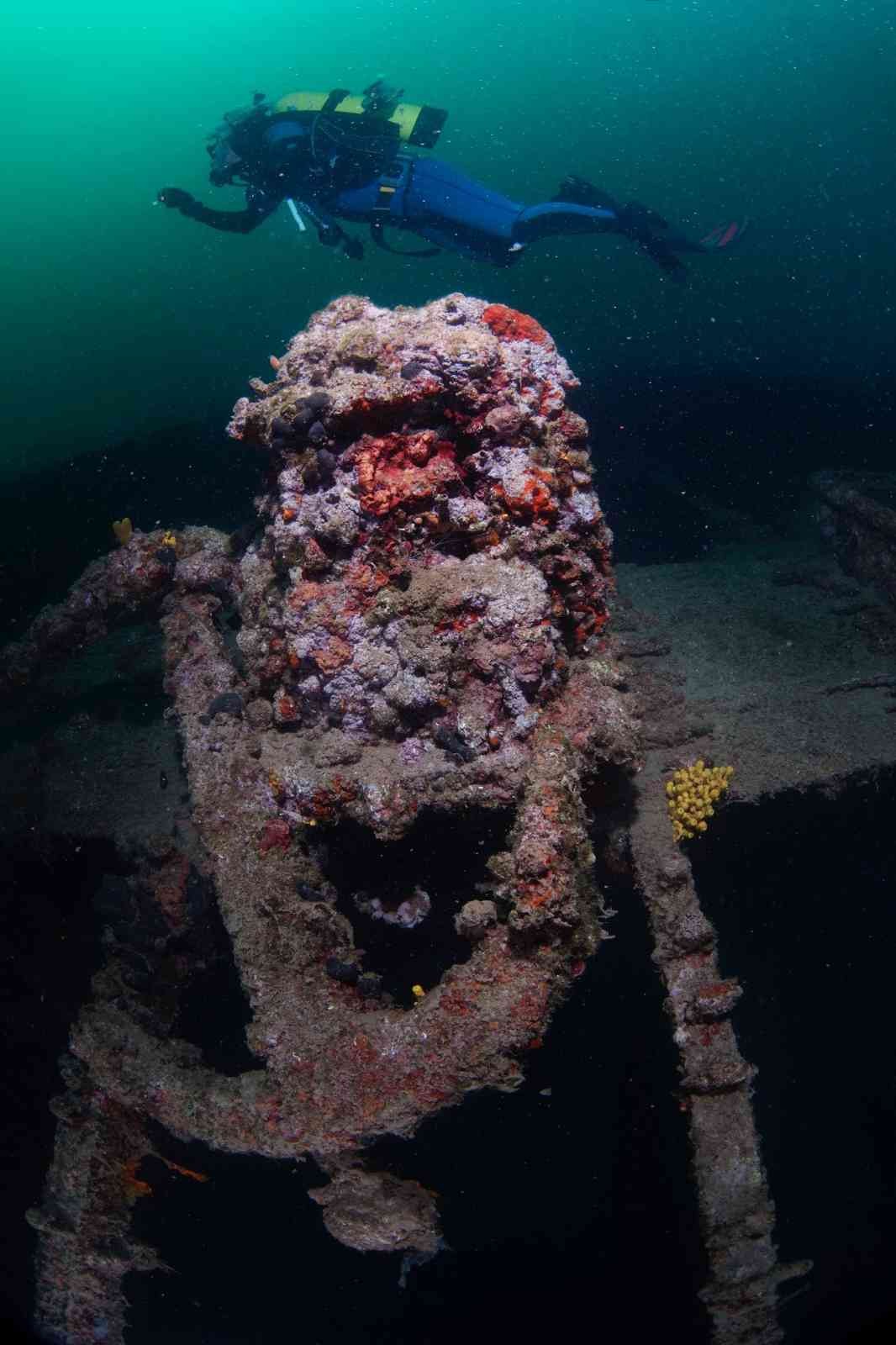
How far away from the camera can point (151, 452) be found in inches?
496

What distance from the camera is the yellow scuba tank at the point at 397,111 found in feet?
36.3

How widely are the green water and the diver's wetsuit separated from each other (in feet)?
14.3

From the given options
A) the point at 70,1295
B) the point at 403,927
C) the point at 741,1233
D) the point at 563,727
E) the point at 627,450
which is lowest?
the point at 70,1295

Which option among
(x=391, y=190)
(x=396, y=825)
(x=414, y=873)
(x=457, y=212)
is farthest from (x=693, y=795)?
(x=391, y=190)

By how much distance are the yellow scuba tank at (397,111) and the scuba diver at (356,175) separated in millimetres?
16

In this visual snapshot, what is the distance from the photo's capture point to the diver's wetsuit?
10680 mm

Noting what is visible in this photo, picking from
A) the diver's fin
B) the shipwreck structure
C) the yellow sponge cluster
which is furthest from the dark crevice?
the diver's fin

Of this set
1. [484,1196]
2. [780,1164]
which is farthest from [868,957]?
[484,1196]

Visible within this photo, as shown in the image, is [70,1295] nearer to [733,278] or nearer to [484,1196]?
[484,1196]

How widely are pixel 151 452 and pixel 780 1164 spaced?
541 inches

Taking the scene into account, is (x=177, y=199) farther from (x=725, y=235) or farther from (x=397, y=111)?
(x=725, y=235)

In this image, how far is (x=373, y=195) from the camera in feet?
35.9

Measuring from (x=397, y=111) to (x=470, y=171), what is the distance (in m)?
56.8

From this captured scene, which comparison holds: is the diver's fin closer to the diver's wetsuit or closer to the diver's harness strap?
the diver's wetsuit
